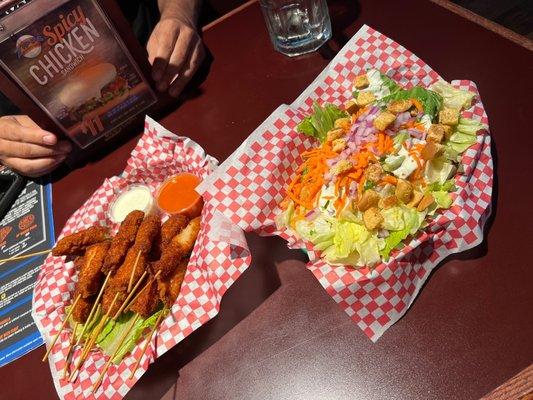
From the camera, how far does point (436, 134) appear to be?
1.65 m

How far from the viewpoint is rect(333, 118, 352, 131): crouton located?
6.25ft

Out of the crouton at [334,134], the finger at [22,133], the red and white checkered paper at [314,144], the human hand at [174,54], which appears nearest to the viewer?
the red and white checkered paper at [314,144]

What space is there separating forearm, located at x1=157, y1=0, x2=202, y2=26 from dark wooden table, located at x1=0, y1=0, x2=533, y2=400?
3.92 ft

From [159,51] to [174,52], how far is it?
0.35 ft

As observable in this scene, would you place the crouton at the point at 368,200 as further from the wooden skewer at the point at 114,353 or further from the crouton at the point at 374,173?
the wooden skewer at the point at 114,353

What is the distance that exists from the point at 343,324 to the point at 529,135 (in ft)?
3.74

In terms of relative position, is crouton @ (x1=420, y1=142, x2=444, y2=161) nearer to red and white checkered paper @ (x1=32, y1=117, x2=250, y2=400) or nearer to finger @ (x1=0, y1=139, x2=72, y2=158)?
red and white checkered paper @ (x1=32, y1=117, x2=250, y2=400)

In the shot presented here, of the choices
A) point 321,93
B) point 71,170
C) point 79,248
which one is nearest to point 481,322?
point 321,93

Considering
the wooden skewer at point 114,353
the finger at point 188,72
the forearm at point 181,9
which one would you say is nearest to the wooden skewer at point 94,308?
the wooden skewer at point 114,353

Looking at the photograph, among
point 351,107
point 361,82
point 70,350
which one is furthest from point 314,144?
point 70,350

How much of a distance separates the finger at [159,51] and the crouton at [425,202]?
171 cm

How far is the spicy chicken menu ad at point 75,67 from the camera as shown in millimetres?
1864

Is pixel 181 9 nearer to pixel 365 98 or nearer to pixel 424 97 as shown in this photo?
pixel 365 98

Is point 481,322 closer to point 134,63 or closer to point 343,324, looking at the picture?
point 343,324
